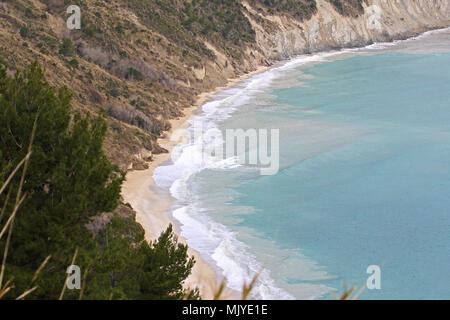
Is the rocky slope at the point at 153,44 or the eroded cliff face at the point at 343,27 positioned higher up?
the eroded cliff face at the point at 343,27

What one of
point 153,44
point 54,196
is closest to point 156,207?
point 54,196

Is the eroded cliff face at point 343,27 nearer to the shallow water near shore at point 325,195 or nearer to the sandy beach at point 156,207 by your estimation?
the shallow water near shore at point 325,195

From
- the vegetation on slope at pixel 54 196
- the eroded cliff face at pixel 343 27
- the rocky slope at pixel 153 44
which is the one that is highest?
the eroded cliff face at pixel 343 27

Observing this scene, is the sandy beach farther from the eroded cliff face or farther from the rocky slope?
the eroded cliff face

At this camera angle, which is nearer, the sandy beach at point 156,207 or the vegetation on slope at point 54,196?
the vegetation on slope at point 54,196

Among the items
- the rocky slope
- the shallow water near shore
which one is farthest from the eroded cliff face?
the shallow water near shore

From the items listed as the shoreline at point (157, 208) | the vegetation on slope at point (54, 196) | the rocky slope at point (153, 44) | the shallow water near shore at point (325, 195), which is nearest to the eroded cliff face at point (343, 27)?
the rocky slope at point (153, 44)
